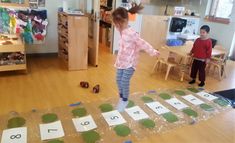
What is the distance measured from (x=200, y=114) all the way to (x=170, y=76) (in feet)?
4.06

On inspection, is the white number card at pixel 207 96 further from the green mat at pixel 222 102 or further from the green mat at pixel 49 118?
the green mat at pixel 49 118

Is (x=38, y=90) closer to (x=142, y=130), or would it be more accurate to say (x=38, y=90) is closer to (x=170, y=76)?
(x=142, y=130)

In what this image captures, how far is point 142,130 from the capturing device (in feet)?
6.84

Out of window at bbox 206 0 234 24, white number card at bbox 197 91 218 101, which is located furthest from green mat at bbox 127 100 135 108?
window at bbox 206 0 234 24

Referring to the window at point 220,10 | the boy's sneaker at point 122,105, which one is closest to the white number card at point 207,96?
the boy's sneaker at point 122,105

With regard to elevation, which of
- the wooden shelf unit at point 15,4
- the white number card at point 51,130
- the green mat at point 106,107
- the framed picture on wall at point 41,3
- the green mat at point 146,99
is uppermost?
the framed picture on wall at point 41,3

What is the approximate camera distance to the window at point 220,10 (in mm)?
5182

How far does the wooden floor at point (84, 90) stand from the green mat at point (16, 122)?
0.18 m

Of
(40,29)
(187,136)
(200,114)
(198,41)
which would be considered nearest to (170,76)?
(198,41)

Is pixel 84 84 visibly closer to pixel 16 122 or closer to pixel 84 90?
pixel 84 90

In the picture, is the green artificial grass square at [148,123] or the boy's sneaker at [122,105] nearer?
the green artificial grass square at [148,123]

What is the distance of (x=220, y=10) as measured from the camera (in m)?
5.42

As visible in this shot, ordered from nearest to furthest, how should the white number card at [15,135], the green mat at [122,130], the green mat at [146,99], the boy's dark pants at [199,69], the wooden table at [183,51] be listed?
the white number card at [15,135], the green mat at [122,130], the green mat at [146,99], the boy's dark pants at [199,69], the wooden table at [183,51]

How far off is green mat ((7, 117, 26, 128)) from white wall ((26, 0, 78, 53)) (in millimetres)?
2115
